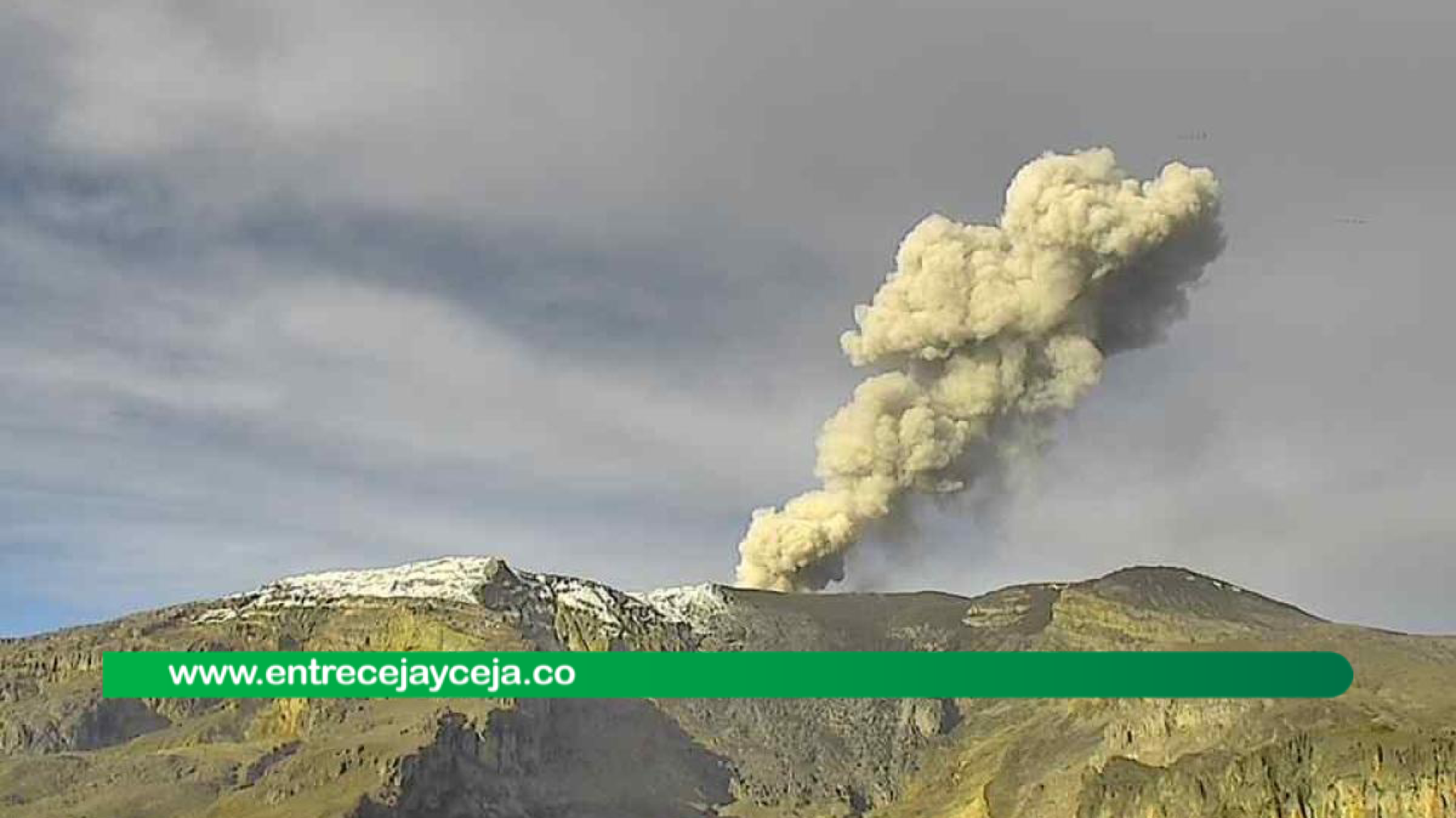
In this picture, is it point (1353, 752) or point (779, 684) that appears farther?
point (1353, 752)

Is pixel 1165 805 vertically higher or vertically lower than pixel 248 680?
lower

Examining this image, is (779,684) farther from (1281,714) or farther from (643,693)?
(1281,714)

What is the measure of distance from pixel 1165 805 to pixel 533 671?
111 m

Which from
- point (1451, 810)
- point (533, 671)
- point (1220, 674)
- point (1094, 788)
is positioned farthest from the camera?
point (1094, 788)

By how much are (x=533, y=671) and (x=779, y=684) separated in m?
22.2

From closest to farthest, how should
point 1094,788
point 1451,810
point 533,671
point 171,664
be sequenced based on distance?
point 533,671 → point 171,664 → point 1451,810 → point 1094,788

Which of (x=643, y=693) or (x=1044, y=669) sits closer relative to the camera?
(x=1044, y=669)

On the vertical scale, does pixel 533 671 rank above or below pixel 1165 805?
above

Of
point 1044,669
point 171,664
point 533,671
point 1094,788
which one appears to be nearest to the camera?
point 1044,669

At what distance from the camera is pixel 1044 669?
9050cm

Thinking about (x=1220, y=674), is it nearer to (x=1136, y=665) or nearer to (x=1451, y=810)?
(x=1451, y=810)

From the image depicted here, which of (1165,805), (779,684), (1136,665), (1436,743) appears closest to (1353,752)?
(1436,743)

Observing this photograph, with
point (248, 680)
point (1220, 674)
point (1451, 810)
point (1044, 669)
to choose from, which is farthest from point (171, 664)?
point (1451, 810)

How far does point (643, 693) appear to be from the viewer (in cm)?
10431
